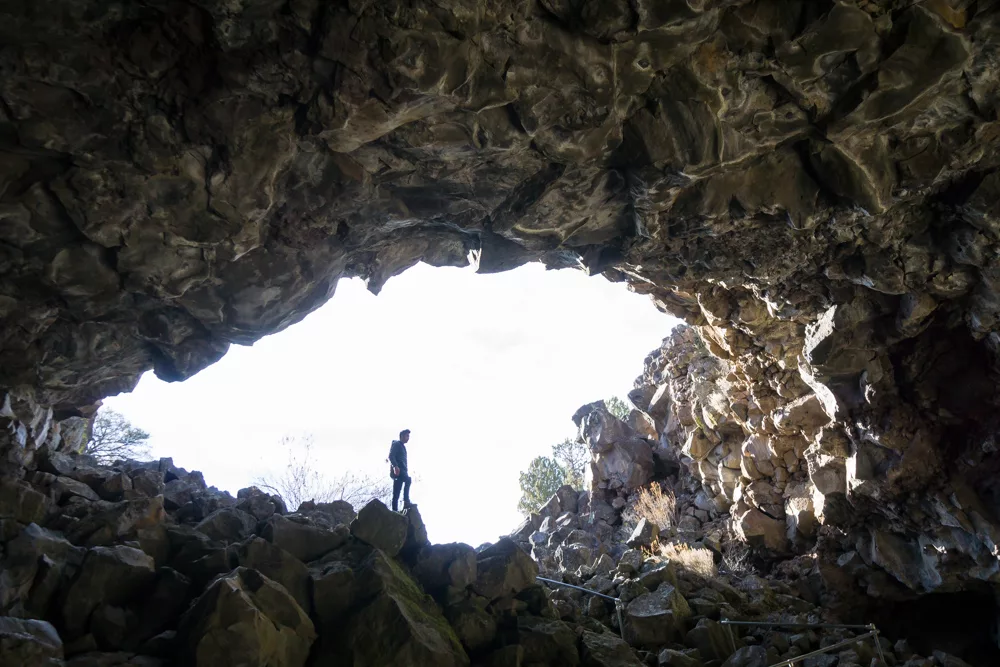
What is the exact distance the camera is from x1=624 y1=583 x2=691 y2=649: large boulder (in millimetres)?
9625

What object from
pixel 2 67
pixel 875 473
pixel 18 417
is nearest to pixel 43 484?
pixel 18 417

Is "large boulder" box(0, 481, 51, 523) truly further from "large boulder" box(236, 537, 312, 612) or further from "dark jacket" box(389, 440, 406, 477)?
"dark jacket" box(389, 440, 406, 477)

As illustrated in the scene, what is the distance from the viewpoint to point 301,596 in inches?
325

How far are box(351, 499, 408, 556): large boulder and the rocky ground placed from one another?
0.03 meters

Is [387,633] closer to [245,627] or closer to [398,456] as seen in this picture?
[245,627]

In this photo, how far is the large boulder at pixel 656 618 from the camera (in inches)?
379

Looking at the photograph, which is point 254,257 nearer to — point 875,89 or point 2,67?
point 2,67

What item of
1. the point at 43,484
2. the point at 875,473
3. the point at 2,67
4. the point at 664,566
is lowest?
the point at 664,566

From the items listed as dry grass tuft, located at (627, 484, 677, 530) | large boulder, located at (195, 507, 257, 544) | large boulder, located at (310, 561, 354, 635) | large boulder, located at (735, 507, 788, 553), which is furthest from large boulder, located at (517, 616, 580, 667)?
dry grass tuft, located at (627, 484, 677, 530)

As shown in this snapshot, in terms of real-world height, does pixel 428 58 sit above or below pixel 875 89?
below

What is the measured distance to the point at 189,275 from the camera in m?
8.46

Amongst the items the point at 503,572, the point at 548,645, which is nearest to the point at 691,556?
the point at 503,572

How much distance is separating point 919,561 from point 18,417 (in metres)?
16.8

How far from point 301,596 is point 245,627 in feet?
4.62
